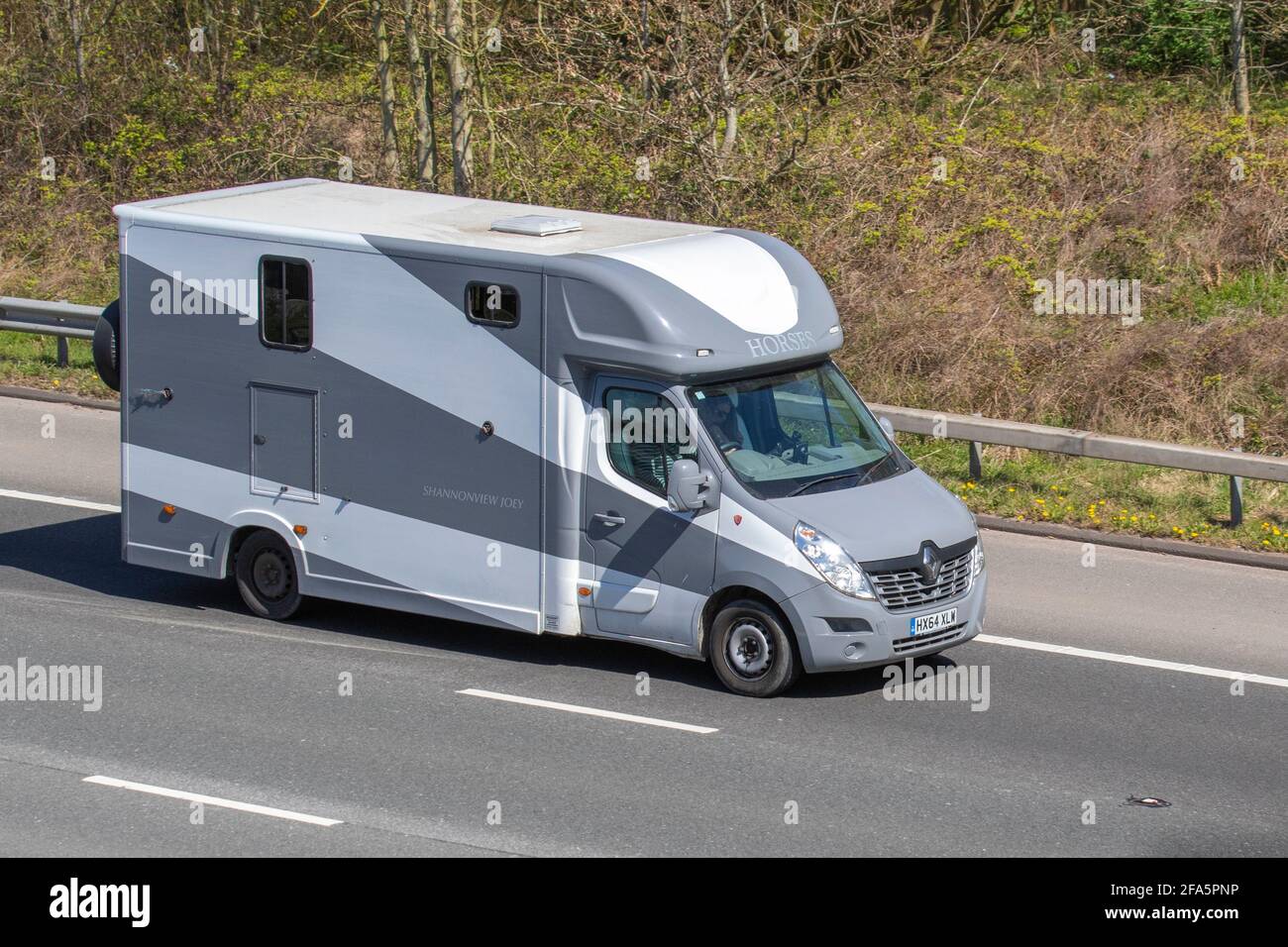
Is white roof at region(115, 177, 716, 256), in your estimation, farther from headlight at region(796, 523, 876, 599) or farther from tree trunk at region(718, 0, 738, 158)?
tree trunk at region(718, 0, 738, 158)

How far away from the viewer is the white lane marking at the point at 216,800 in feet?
29.6

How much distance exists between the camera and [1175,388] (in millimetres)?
17250

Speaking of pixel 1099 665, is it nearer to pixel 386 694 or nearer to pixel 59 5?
pixel 386 694

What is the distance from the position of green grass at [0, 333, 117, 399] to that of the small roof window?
8.86 m

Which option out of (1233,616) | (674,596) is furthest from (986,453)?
(674,596)

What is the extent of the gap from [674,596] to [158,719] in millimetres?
3165

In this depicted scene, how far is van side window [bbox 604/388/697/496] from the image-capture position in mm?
11078

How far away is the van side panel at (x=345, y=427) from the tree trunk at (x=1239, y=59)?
1459 centimetres

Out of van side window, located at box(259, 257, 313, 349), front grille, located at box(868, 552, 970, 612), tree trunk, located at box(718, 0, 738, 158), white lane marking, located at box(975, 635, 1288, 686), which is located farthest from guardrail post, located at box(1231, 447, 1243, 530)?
tree trunk, located at box(718, 0, 738, 158)

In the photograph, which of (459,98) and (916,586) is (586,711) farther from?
(459,98)

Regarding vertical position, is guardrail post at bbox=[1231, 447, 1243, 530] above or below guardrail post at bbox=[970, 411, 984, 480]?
below

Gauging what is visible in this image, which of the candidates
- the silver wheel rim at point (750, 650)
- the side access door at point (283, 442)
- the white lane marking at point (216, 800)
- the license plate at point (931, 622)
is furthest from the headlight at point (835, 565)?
the side access door at point (283, 442)

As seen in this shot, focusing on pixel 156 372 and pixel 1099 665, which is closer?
pixel 1099 665

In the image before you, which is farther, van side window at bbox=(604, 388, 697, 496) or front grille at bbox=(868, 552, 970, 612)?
van side window at bbox=(604, 388, 697, 496)
